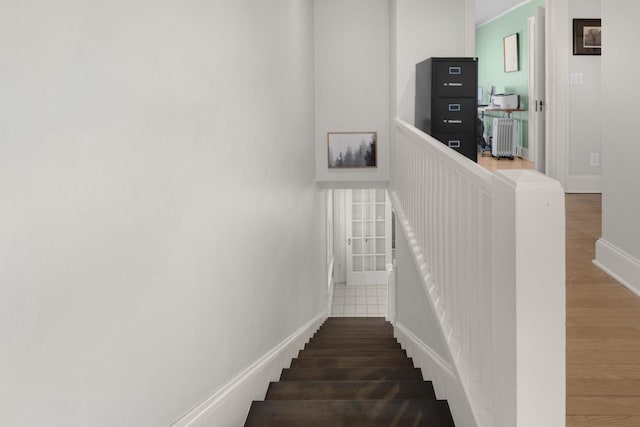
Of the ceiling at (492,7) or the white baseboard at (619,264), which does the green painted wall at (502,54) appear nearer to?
the ceiling at (492,7)

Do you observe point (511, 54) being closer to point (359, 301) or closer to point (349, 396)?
point (359, 301)

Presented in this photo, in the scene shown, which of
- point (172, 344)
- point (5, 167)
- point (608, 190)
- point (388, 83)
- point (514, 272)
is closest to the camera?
point (5, 167)

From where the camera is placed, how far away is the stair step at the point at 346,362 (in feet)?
15.5

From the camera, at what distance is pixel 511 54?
1111cm

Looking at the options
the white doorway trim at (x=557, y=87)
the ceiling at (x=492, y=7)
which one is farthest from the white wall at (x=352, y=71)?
the ceiling at (x=492, y=7)

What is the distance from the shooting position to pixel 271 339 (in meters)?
3.98

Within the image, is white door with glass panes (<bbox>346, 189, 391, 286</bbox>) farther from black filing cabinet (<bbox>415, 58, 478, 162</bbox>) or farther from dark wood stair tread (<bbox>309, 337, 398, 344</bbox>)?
black filing cabinet (<bbox>415, 58, 478, 162</bbox>)

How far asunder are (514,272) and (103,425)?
1.11 metres

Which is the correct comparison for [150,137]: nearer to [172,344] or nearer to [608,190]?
[172,344]

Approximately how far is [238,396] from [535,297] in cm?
164

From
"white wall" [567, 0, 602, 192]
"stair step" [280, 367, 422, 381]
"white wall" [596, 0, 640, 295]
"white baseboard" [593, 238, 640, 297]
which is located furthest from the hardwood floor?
"white wall" [567, 0, 602, 192]

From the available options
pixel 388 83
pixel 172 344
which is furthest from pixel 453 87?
pixel 172 344

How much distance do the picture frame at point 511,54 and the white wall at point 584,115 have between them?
4.08 meters

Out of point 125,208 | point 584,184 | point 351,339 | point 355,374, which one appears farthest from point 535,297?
point 584,184
